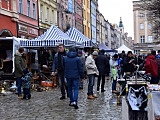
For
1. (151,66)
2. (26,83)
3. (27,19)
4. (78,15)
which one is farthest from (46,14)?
(151,66)

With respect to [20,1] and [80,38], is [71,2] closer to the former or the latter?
[20,1]

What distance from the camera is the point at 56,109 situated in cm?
1077

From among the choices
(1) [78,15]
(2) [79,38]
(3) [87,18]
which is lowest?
(2) [79,38]

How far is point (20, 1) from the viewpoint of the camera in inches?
1119

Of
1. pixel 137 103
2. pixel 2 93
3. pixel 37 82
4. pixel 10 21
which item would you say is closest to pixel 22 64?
pixel 2 93

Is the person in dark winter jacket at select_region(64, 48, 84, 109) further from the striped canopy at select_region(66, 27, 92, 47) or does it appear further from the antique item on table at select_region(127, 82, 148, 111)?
the striped canopy at select_region(66, 27, 92, 47)

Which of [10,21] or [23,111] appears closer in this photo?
[23,111]

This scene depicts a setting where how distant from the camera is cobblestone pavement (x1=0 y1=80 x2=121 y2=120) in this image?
31.4 feet

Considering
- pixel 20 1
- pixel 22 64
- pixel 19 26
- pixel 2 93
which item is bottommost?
pixel 2 93

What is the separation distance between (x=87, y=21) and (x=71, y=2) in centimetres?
1657

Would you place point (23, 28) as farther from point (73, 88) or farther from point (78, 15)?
point (78, 15)

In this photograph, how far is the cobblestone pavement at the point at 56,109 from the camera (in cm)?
957

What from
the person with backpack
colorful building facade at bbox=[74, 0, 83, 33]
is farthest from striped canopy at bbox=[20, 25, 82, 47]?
colorful building facade at bbox=[74, 0, 83, 33]

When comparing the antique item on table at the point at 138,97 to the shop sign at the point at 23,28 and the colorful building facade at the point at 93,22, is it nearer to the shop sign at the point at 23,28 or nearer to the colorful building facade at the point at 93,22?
the shop sign at the point at 23,28
